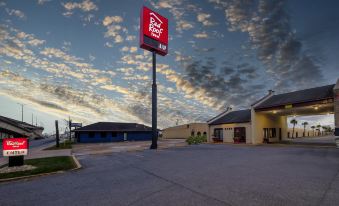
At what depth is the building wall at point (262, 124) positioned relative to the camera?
101ft

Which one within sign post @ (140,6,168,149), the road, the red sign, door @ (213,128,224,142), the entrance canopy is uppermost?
sign post @ (140,6,168,149)

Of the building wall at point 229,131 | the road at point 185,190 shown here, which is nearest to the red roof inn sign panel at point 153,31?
the building wall at point 229,131

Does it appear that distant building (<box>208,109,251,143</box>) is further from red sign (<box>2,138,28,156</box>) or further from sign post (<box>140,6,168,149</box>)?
red sign (<box>2,138,28,156</box>)

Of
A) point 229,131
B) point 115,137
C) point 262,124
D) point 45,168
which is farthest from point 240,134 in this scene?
point 115,137

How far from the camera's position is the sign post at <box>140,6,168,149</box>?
93.0 ft

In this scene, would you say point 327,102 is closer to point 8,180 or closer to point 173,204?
point 173,204

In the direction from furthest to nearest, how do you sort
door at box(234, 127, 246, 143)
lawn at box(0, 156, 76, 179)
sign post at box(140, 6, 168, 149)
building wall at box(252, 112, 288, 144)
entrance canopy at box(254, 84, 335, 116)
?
door at box(234, 127, 246, 143), building wall at box(252, 112, 288, 144), sign post at box(140, 6, 168, 149), entrance canopy at box(254, 84, 335, 116), lawn at box(0, 156, 76, 179)

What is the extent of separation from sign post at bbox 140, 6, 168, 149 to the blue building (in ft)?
89.4

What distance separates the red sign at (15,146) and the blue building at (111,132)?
37241 mm

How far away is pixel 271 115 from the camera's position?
34.1 m

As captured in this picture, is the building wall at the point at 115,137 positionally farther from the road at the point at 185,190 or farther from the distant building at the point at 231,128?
the road at the point at 185,190

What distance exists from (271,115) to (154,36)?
23781 millimetres

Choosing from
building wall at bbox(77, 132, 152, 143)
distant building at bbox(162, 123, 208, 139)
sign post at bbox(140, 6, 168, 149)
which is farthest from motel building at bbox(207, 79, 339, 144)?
building wall at bbox(77, 132, 152, 143)

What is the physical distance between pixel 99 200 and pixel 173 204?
7.65 feet
